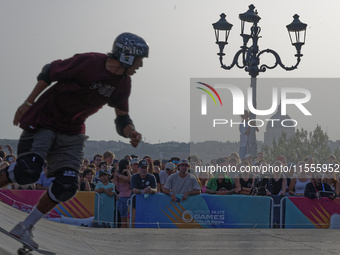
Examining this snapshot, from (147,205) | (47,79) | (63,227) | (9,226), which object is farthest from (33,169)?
(147,205)

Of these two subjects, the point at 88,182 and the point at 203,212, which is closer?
the point at 203,212

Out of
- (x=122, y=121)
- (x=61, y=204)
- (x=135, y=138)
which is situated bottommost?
(x=61, y=204)

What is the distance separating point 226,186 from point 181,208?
3.30 ft

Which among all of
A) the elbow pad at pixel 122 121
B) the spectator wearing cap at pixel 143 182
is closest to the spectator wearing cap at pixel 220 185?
the spectator wearing cap at pixel 143 182

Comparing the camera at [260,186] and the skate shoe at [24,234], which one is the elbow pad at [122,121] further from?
the camera at [260,186]

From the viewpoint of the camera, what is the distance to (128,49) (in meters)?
5.44

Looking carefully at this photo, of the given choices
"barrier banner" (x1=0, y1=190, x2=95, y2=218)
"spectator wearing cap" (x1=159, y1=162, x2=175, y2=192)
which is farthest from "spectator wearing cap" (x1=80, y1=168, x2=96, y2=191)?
"spectator wearing cap" (x1=159, y1=162, x2=175, y2=192)

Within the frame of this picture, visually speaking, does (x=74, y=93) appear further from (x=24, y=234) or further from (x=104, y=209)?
(x=104, y=209)

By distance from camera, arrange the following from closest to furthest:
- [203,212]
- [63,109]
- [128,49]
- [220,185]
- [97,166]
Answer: [128,49], [63,109], [203,212], [220,185], [97,166]

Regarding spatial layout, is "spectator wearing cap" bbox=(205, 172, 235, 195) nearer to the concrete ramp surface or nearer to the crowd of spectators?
the crowd of spectators

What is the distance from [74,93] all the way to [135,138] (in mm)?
703

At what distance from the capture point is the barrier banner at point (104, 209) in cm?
1194

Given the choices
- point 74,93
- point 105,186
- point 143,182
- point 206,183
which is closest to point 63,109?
point 74,93

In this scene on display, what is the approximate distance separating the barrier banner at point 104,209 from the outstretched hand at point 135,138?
616 centimetres
